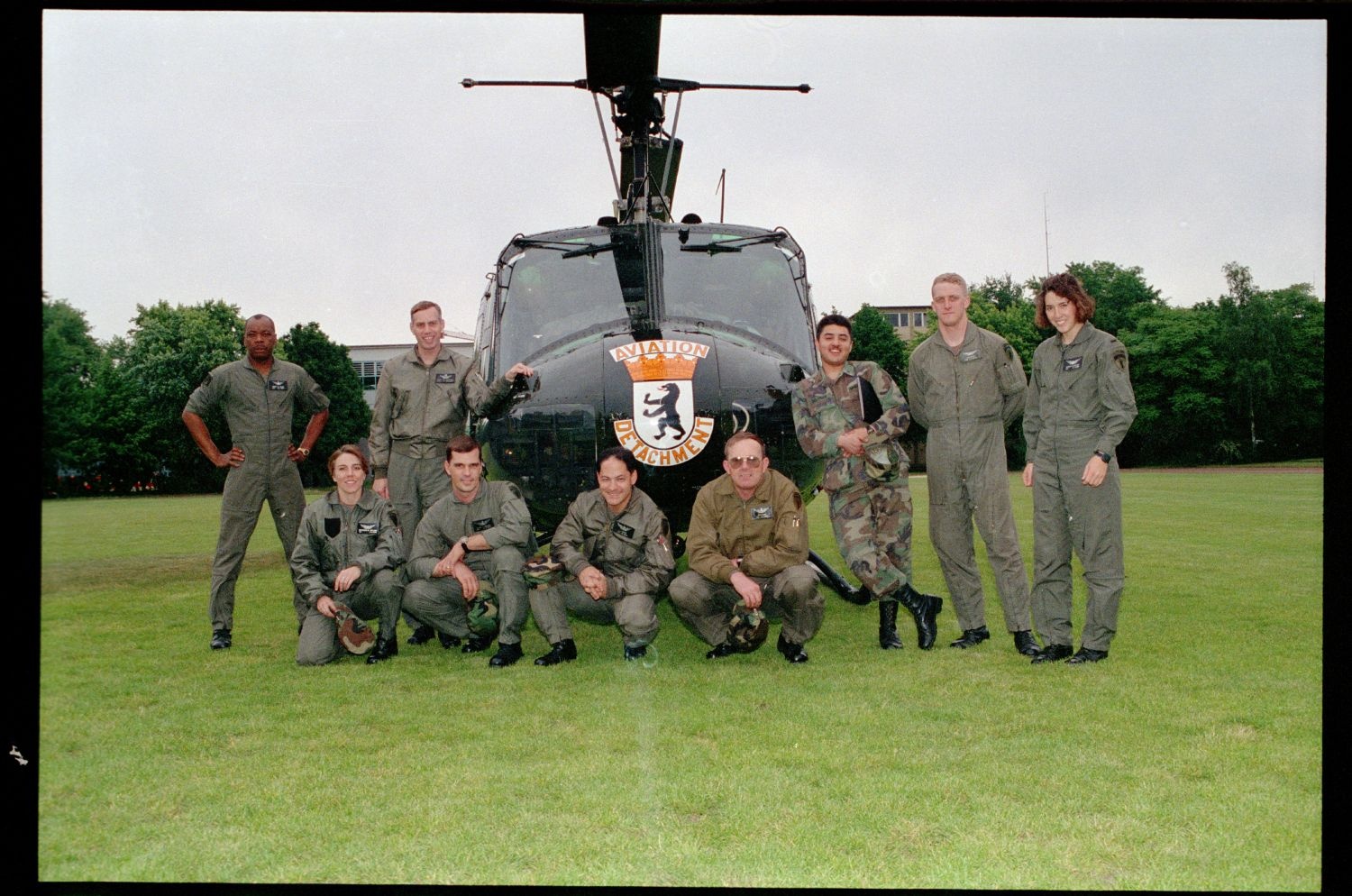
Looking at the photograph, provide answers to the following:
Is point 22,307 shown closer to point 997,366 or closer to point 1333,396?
point 1333,396

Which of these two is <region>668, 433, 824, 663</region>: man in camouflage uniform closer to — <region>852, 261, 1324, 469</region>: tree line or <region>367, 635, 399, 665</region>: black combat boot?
<region>367, 635, 399, 665</region>: black combat boot

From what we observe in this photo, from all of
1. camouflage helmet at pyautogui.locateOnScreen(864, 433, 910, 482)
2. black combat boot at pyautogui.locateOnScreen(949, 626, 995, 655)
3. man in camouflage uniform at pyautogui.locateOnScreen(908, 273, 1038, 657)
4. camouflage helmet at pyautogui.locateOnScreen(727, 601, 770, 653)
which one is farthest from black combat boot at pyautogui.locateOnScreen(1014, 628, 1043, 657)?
camouflage helmet at pyautogui.locateOnScreen(727, 601, 770, 653)

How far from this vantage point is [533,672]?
5031 mm

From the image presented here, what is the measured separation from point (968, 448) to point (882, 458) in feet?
1.56

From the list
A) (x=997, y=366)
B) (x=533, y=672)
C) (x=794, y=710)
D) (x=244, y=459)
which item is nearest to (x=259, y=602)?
(x=244, y=459)

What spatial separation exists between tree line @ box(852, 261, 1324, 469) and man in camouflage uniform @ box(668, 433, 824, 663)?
5469 millimetres

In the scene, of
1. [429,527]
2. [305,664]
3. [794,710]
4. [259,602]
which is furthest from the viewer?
Result: [259,602]

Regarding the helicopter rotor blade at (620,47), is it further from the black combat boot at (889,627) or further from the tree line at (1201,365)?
the tree line at (1201,365)

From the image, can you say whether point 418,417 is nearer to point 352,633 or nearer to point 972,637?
point 352,633

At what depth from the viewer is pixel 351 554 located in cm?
560

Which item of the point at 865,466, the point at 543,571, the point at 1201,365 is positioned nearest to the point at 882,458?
the point at 865,466

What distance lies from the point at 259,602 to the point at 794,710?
17.9ft

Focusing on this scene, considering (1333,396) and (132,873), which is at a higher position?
(1333,396)

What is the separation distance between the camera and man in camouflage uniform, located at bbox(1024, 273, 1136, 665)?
4.86 m
